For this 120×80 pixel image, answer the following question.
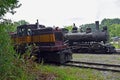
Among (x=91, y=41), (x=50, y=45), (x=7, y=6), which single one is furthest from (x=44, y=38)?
(x=7, y=6)

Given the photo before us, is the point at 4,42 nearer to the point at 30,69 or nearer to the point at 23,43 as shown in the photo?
the point at 30,69

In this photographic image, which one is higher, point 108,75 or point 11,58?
point 11,58

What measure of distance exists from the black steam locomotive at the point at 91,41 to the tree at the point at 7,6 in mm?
17469

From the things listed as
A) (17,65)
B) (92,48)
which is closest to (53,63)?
(92,48)

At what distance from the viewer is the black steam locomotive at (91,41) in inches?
979

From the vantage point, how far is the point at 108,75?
12375 millimetres

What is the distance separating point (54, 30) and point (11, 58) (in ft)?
35.7

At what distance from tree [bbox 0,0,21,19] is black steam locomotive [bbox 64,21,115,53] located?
1747 centimetres

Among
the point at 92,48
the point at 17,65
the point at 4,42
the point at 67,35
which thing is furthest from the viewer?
the point at 67,35

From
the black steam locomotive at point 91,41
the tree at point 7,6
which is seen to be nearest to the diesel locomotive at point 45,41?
the black steam locomotive at point 91,41

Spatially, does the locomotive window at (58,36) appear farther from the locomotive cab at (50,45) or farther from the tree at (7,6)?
the tree at (7,6)

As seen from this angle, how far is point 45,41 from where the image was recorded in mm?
18125

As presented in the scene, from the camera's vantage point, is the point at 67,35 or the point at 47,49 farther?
the point at 67,35

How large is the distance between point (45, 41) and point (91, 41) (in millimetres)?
9949
